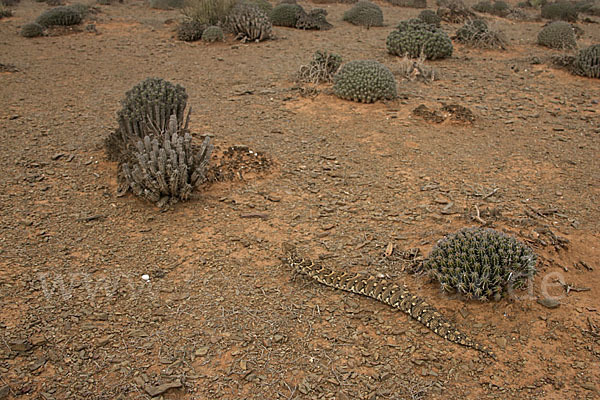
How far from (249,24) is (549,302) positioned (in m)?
10.6

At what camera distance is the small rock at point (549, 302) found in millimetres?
3719

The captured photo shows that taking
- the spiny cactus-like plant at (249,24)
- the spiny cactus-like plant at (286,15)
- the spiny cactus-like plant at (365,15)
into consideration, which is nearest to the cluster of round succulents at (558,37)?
the spiny cactus-like plant at (365,15)

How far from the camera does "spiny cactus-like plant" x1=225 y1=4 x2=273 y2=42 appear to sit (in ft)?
40.2

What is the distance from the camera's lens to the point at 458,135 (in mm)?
7145

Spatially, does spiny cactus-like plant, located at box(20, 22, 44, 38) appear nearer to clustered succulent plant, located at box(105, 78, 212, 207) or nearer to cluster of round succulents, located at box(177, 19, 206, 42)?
cluster of round succulents, located at box(177, 19, 206, 42)

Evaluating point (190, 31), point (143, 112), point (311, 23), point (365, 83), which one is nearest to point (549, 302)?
point (143, 112)

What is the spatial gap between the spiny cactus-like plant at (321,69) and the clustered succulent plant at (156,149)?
11.6ft

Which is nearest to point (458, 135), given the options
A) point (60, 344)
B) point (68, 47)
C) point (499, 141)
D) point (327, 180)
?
point (499, 141)

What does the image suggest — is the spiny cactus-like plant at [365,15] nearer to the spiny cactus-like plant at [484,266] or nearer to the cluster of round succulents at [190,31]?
the cluster of round succulents at [190,31]

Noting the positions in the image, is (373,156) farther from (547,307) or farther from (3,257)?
(3,257)

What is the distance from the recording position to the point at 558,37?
1207 cm

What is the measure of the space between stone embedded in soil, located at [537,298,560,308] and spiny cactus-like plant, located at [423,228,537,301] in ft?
0.59

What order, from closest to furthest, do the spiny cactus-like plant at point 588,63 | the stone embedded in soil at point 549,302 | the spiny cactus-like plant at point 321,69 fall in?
the stone embedded in soil at point 549,302
the spiny cactus-like plant at point 321,69
the spiny cactus-like plant at point 588,63

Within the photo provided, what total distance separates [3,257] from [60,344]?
4.46 ft
